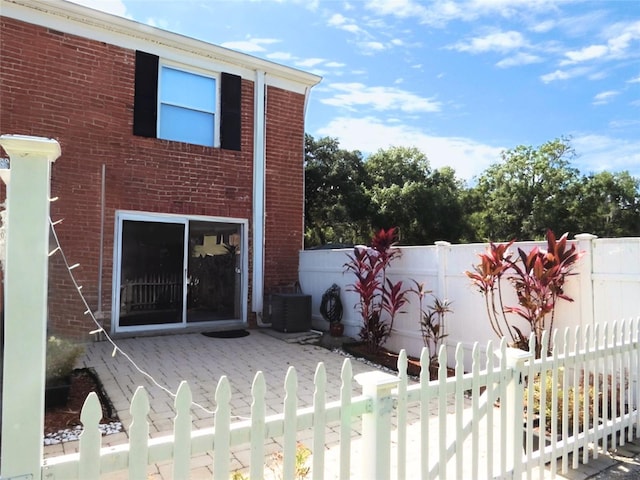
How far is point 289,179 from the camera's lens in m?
9.47

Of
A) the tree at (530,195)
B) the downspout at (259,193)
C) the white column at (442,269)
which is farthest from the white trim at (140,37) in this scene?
the tree at (530,195)

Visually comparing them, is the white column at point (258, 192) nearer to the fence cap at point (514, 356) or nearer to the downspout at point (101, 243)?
the downspout at point (101, 243)

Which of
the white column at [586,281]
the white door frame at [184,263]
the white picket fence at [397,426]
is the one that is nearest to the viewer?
the white picket fence at [397,426]

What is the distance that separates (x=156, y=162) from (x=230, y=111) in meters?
1.90

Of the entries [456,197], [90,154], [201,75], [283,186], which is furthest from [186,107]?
[456,197]

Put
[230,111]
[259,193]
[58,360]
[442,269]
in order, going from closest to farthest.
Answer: [58,360] → [442,269] → [230,111] → [259,193]

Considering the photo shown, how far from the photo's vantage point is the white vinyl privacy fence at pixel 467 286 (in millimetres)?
4246

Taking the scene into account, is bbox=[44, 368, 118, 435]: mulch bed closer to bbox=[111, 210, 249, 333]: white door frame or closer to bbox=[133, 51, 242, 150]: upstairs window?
bbox=[111, 210, 249, 333]: white door frame

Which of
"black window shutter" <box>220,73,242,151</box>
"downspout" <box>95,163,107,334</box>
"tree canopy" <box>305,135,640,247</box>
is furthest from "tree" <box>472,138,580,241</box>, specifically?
"downspout" <box>95,163,107,334</box>

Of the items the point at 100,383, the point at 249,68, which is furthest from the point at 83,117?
the point at 100,383

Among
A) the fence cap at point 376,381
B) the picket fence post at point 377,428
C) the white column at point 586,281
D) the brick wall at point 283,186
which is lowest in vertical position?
the picket fence post at point 377,428

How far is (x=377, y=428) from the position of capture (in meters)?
1.95

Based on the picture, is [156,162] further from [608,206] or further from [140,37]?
[608,206]

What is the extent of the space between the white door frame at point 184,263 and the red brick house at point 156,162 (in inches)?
1.0
